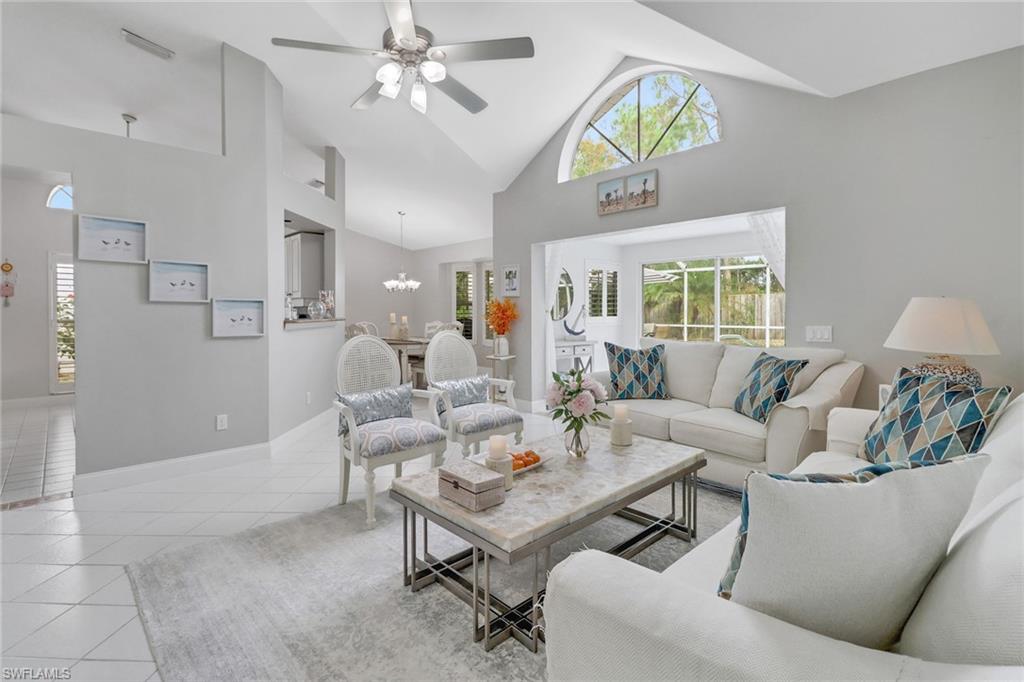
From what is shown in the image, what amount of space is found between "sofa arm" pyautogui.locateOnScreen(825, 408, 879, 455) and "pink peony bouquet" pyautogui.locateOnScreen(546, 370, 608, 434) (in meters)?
1.27

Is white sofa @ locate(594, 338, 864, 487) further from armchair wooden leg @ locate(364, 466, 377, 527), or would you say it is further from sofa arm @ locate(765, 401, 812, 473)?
armchair wooden leg @ locate(364, 466, 377, 527)

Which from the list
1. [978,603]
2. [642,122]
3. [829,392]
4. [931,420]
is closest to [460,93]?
[642,122]

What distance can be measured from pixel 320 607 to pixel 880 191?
4.09 metres

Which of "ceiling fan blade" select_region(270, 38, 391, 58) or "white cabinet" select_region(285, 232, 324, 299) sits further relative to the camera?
"white cabinet" select_region(285, 232, 324, 299)

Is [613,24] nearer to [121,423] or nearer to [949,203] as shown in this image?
[949,203]

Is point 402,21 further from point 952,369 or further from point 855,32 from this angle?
point 952,369

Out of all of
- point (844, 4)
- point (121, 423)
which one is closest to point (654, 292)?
point (844, 4)

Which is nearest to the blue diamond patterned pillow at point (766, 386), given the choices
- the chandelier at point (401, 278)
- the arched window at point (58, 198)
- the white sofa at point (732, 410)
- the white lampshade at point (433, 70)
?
the white sofa at point (732, 410)

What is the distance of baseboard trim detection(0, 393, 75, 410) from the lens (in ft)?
19.3

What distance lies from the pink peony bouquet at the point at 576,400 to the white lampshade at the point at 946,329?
5.59 feet

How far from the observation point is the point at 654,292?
813 centimetres

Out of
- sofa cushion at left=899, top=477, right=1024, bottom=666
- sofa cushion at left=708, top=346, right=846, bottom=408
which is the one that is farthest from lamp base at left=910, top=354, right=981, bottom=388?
sofa cushion at left=899, top=477, right=1024, bottom=666

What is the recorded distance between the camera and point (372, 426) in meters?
2.90

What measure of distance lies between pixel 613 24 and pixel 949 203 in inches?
98.0
